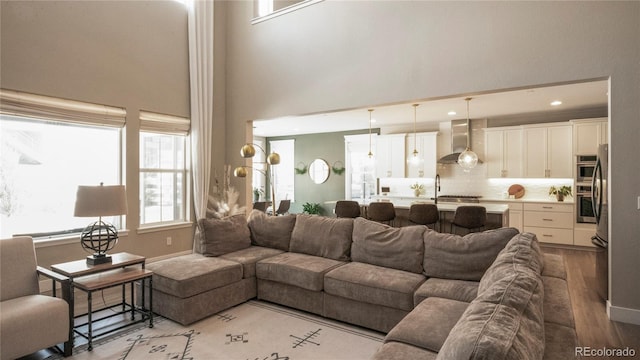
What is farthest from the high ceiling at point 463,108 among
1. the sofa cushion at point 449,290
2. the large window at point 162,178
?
the sofa cushion at point 449,290

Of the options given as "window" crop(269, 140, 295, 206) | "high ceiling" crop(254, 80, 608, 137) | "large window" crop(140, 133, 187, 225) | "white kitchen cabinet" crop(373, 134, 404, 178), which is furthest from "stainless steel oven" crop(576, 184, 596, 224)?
"large window" crop(140, 133, 187, 225)

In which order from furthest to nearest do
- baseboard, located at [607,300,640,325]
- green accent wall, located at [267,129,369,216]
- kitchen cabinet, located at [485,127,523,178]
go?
green accent wall, located at [267,129,369,216] < kitchen cabinet, located at [485,127,523,178] < baseboard, located at [607,300,640,325]

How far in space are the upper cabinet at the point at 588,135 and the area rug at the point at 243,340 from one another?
238 inches

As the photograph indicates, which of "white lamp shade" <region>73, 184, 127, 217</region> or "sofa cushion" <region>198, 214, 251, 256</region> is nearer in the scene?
"white lamp shade" <region>73, 184, 127, 217</region>

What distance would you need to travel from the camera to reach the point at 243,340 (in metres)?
2.91

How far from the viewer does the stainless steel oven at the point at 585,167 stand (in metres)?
6.59

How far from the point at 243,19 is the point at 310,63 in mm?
1783

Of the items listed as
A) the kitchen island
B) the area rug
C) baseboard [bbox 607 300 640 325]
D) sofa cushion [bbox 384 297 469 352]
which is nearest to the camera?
sofa cushion [bbox 384 297 469 352]

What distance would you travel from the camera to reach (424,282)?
3051 millimetres

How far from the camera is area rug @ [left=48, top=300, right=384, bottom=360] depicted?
2.68m

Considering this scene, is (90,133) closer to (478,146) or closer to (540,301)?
(540,301)

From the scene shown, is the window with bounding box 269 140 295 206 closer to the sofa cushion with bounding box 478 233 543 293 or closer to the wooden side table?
the wooden side table

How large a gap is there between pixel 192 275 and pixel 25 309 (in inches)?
46.7

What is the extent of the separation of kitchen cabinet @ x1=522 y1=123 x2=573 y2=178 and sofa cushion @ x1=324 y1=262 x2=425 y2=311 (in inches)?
213
